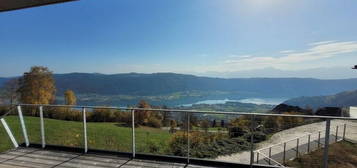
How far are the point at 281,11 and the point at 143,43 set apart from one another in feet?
69.7

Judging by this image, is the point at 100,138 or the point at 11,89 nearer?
the point at 100,138

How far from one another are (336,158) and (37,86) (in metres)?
29.6

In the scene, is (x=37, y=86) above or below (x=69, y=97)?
above

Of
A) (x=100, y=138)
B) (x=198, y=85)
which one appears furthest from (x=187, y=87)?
(x=100, y=138)

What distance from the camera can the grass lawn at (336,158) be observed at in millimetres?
6666

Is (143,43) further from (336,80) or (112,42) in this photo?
(336,80)

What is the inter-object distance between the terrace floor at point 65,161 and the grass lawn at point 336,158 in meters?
5.29

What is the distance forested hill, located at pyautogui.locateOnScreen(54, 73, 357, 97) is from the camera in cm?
5038

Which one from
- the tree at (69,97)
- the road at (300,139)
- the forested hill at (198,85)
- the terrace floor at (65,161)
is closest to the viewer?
the terrace floor at (65,161)

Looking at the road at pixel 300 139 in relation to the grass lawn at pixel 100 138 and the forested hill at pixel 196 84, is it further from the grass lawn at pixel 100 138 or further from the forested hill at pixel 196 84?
the forested hill at pixel 196 84

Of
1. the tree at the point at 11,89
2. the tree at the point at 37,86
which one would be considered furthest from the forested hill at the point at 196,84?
the tree at the point at 11,89

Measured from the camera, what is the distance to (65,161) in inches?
144

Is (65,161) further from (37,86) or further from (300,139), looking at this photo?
(37,86)

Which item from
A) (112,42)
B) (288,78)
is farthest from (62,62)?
(288,78)
